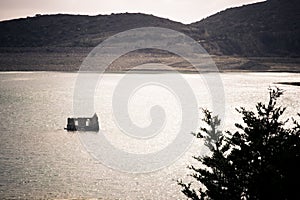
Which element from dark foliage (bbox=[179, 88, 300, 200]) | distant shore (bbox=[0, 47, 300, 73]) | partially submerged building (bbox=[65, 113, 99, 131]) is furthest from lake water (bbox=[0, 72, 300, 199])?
distant shore (bbox=[0, 47, 300, 73])

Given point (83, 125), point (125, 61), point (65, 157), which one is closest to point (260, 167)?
point (65, 157)

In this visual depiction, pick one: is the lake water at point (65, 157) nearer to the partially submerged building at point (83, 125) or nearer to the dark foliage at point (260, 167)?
the partially submerged building at point (83, 125)

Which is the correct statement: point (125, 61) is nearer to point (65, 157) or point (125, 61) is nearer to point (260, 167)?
point (65, 157)

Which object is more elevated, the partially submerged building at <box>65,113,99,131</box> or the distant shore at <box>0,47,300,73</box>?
the distant shore at <box>0,47,300,73</box>

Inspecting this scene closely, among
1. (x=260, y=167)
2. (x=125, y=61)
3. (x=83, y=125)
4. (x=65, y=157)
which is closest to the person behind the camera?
(x=260, y=167)

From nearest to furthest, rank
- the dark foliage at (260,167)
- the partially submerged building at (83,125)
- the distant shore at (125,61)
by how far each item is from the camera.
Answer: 1. the dark foliage at (260,167)
2. the partially submerged building at (83,125)
3. the distant shore at (125,61)

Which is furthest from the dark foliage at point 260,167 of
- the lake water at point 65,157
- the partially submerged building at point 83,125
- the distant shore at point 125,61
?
the distant shore at point 125,61

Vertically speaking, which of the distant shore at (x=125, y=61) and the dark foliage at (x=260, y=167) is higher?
the distant shore at (x=125, y=61)

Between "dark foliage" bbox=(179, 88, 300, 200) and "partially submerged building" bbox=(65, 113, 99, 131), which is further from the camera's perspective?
"partially submerged building" bbox=(65, 113, 99, 131)

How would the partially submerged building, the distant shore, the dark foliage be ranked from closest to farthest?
the dark foliage, the partially submerged building, the distant shore

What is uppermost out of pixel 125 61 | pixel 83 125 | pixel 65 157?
pixel 125 61

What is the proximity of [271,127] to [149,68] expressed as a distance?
159 meters

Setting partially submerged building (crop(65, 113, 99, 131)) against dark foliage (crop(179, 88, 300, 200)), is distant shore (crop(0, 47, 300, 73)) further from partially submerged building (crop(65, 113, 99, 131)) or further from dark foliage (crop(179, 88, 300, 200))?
dark foliage (crop(179, 88, 300, 200))

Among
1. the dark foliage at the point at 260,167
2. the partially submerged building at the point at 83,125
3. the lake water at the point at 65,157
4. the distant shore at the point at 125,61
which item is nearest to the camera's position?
the dark foliage at the point at 260,167
